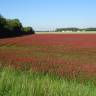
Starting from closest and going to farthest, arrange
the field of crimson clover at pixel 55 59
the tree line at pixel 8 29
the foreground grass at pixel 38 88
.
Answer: the foreground grass at pixel 38 88, the field of crimson clover at pixel 55 59, the tree line at pixel 8 29

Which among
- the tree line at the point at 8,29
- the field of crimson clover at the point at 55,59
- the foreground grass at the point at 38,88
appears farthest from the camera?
the tree line at the point at 8,29

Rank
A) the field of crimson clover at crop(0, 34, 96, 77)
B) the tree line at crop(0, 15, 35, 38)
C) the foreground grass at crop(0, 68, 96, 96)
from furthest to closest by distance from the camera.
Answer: the tree line at crop(0, 15, 35, 38), the field of crimson clover at crop(0, 34, 96, 77), the foreground grass at crop(0, 68, 96, 96)

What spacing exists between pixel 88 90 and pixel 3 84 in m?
2.28

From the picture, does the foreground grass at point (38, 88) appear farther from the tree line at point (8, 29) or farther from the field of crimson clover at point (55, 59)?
the tree line at point (8, 29)

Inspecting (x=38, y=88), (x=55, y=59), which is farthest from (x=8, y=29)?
(x=38, y=88)

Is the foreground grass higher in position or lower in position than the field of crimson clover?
higher

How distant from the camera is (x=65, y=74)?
12.1 meters

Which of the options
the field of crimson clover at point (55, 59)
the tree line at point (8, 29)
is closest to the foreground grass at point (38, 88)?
the field of crimson clover at point (55, 59)

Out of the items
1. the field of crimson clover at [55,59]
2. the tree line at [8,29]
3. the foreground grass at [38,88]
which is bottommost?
the tree line at [8,29]

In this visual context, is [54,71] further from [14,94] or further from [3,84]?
[14,94]

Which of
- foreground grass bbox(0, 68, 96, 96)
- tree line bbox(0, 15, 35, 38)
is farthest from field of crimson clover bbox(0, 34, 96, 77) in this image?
tree line bbox(0, 15, 35, 38)

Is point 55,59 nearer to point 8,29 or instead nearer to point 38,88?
point 38,88

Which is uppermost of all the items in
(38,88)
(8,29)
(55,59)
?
(38,88)

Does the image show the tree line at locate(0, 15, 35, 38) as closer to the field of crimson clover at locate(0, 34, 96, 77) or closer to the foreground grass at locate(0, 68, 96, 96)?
the field of crimson clover at locate(0, 34, 96, 77)
